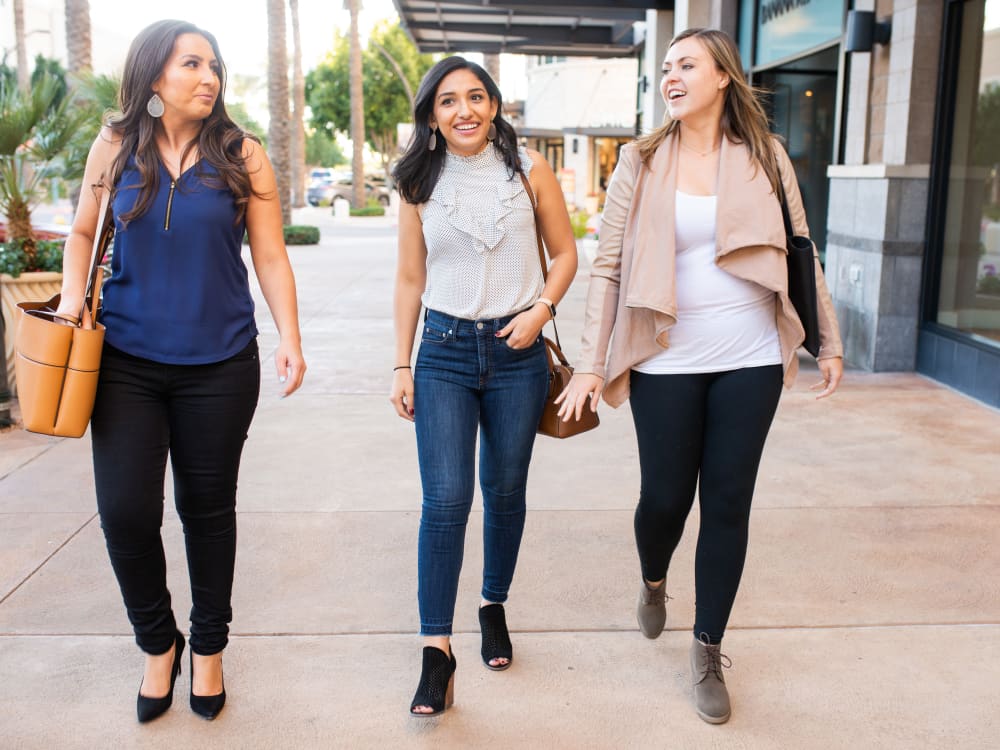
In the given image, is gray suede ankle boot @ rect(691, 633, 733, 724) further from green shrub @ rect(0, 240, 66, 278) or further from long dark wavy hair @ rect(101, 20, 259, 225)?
green shrub @ rect(0, 240, 66, 278)

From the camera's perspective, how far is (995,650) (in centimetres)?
356

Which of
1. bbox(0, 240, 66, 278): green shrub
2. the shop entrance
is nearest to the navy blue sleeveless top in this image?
bbox(0, 240, 66, 278): green shrub

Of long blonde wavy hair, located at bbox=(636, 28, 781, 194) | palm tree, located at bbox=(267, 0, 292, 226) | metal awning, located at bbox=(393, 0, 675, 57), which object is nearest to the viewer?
long blonde wavy hair, located at bbox=(636, 28, 781, 194)

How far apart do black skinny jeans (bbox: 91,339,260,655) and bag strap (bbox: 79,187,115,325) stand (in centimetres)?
13

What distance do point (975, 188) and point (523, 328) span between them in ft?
18.3

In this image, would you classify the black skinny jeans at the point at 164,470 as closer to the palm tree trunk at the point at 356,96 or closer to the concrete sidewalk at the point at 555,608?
the concrete sidewalk at the point at 555,608

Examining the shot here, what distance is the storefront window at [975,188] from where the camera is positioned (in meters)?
7.35

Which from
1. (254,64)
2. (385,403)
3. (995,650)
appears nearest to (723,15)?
(385,403)

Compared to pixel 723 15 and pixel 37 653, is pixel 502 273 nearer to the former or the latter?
pixel 37 653

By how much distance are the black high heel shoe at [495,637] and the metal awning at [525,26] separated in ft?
39.0

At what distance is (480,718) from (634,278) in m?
1.31

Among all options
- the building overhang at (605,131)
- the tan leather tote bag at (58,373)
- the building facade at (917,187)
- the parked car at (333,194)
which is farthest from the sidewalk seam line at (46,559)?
the parked car at (333,194)

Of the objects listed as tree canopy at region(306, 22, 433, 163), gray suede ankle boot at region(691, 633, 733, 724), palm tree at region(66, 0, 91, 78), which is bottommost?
gray suede ankle boot at region(691, 633, 733, 724)

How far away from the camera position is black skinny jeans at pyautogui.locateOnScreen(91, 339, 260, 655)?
9.75 ft
